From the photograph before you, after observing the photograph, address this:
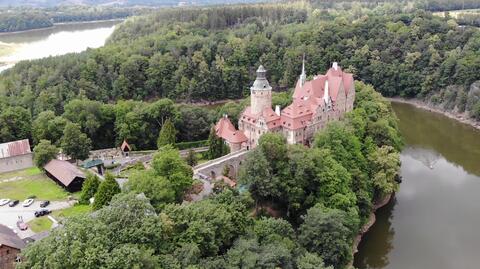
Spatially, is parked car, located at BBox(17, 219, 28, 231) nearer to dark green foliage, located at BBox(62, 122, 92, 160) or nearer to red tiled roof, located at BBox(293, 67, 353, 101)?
dark green foliage, located at BBox(62, 122, 92, 160)

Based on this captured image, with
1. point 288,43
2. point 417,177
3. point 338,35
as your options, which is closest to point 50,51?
point 288,43

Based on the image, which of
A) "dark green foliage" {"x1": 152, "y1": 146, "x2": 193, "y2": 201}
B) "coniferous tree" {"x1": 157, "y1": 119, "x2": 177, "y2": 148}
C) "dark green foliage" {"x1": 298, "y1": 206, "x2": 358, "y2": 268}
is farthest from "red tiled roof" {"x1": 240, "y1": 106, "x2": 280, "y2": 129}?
"dark green foliage" {"x1": 298, "y1": 206, "x2": 358, "y2": 268}

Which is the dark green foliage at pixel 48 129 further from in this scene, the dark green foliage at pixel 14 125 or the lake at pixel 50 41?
the lake at pixel 50 41

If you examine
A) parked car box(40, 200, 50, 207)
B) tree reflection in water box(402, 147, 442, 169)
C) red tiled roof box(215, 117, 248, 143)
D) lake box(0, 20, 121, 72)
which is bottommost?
tree reflection in water box(402, 147, 442, 169)

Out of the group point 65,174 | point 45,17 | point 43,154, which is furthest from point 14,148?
point 45,17

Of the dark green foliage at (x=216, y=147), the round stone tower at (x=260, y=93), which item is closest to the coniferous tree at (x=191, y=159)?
the dark green foliage at (x=216, y=147)

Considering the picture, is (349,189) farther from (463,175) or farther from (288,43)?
(288,43)

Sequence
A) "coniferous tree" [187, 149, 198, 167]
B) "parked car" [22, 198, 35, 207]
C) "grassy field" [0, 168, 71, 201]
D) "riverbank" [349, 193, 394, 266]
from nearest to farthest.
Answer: "parked car" [22, 198, 35, 207] < "grassy field" [0, 168, 71, 201] < "riverbank" [349, 193, 394, 266] < "coniferous tree" [187, 149, 198, 167]
